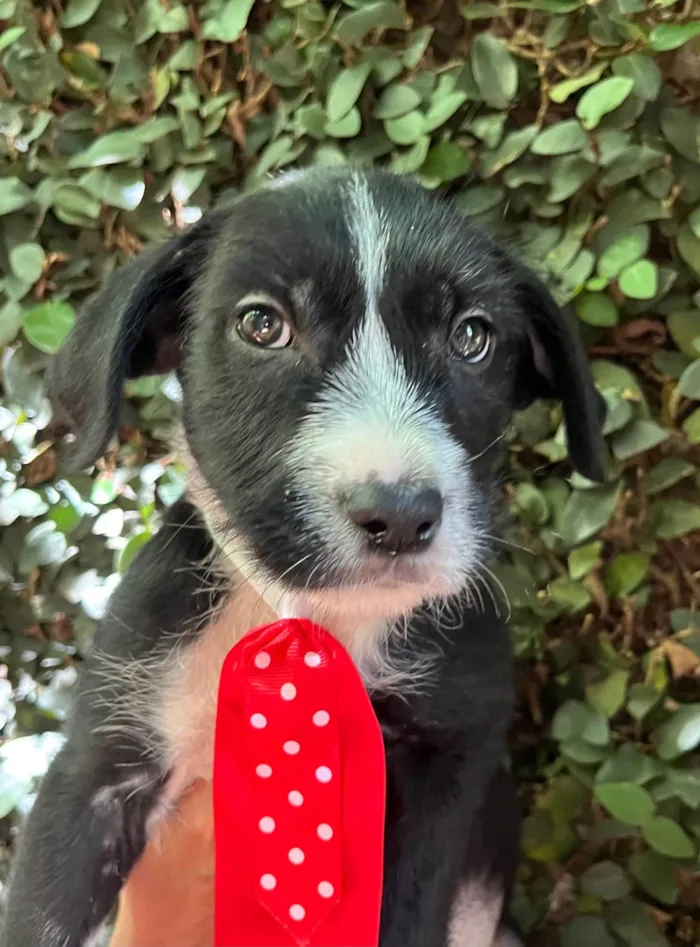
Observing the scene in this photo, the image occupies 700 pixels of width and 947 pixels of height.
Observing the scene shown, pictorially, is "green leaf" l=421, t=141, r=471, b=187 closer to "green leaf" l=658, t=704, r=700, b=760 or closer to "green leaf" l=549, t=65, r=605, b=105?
"green leaf" l=549, t=65, r=605, b=105

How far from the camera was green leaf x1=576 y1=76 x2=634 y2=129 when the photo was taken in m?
1.53

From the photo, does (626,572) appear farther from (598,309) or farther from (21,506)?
(21,506)

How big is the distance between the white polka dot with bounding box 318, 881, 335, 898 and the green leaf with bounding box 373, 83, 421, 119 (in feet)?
4.43

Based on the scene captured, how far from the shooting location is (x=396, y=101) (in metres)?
1.77

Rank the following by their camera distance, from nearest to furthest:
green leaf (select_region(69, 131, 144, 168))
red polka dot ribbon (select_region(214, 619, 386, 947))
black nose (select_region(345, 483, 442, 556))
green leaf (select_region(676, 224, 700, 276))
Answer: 1. black nose (select_region(345, 483, 442, 556))
2. red polka dot ribbon (select_region(214, 619, 386, 947))
3. green leaf (select_region(676, 224, 700, 276))
4. green leaf (select_region(69, 131, 144, 168))

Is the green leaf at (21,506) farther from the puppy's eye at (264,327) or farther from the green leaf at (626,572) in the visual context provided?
the green leaf at (626,572)

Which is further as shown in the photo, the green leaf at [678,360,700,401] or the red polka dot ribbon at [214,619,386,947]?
the green leaf at [678,360,700,401]

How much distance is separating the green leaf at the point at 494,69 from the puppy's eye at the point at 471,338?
618mm

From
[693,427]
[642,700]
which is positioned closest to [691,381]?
[693,427]

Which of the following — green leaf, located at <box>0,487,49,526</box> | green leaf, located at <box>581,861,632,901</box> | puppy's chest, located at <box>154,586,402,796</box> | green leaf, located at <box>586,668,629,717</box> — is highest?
puppy's chest, located at <box>154,586,402,796</box>

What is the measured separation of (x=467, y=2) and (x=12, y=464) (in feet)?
4.51

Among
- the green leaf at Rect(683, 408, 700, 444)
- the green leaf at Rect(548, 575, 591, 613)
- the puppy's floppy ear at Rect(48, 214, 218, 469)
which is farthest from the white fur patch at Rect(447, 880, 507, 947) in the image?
the puppy's floppy ear at Rect(48, 214, 218, 469)

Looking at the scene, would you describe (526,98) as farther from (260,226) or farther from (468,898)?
(468,898)

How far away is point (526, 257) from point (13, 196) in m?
1.07
